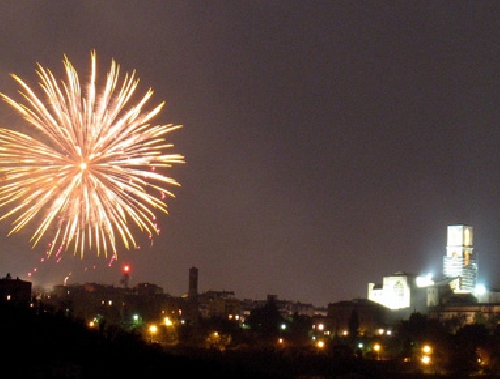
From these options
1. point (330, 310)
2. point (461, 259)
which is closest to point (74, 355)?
point (330, 310)

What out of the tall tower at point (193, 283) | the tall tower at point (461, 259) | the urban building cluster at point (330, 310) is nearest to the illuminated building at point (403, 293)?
the urban building cluster at point (330, 310)

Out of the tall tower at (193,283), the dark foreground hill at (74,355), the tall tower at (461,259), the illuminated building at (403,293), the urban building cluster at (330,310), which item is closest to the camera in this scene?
the dark foreground hill at (74,355)

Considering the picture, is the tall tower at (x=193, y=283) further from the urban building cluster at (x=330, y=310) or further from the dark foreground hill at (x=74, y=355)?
the dark foreground hill at (x=74, y=355)

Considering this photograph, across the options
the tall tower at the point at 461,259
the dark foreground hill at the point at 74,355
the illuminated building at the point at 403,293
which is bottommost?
the dark foreground hill at the point at 74,355

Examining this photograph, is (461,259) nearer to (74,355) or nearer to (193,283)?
(193,283)

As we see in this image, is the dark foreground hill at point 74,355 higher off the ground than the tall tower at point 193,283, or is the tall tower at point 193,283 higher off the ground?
the tall tower at point 193,283

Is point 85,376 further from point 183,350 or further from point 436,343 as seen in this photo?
point 436,343

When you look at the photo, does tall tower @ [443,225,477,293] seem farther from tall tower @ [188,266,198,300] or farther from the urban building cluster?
tall tower @ [188,266,198,300]

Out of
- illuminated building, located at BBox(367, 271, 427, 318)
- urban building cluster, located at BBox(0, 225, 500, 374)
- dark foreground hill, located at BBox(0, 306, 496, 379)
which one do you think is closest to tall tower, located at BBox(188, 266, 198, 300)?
urban building cluster, located at BBox(0, 225, 500, 374)

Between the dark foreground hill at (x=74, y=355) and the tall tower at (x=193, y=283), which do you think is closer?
the dark foreground hill at (x=74, y=355)
